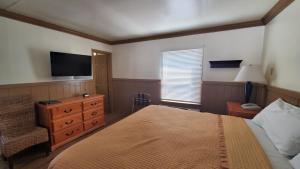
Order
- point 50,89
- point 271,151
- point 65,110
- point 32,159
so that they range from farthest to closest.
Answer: point 50,89
point 65,110
point 32,159
point 271,151

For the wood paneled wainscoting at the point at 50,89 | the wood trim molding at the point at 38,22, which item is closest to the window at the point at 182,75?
the wood paneled wainscoting at the point at 50,89

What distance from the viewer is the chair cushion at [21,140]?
1789mm

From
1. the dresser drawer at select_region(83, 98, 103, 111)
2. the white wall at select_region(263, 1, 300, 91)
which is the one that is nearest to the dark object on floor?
the white wall at select_region(263, 1, 300, 91)

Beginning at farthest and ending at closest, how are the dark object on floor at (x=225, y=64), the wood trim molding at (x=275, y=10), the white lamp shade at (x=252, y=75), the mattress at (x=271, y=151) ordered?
the dark object on floor at (x=225, y=64)
the white lamp shade at (x=252, y=75)
the wood trim molding at (x=275, y=10)
the mattress at (x=271, y=151)

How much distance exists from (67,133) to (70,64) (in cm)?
141

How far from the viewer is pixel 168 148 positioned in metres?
1.12

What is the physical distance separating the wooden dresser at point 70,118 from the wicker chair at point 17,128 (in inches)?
5.3

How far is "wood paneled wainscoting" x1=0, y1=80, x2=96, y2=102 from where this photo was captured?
222 centimetres

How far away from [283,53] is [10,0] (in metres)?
3.72

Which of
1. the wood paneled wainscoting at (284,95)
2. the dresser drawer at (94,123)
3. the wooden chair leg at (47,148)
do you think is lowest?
the wooden chair leg at (47,148)

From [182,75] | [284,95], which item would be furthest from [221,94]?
[284,95]

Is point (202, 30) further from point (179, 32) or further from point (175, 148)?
point (175, 148)

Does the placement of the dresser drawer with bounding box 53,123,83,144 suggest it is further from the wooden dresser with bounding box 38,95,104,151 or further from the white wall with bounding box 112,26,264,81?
the white wall with bounding box 112,26,264,81

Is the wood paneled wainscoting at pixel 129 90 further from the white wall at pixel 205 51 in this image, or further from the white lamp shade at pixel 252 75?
the white lamp shade at pixel 252 75
